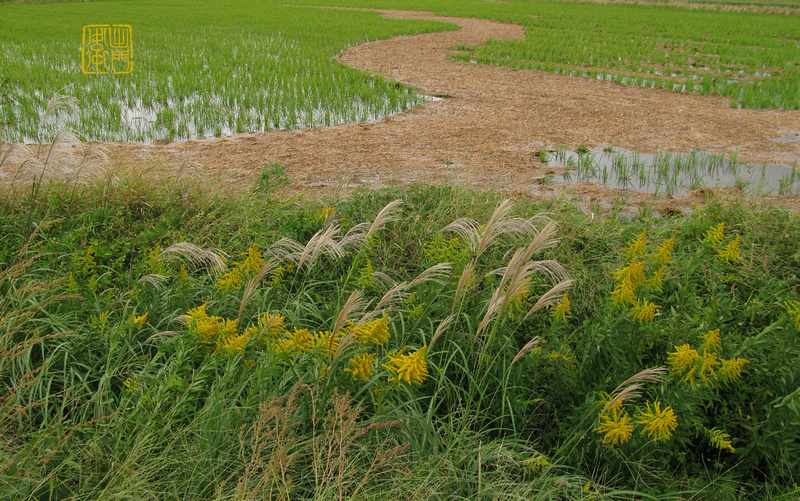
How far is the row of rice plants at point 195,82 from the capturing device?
870 centimetres

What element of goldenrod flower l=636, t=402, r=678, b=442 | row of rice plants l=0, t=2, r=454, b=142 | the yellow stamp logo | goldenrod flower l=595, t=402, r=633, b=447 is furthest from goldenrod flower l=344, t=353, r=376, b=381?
the yellow stamp logo

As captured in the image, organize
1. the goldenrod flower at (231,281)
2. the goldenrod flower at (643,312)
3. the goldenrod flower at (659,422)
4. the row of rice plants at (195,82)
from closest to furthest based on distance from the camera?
the goldenrod flower at (659,422), the goldenrod flower at (643,312), the goldenrod flower at (231,281), the row of rice plants at (195,82)

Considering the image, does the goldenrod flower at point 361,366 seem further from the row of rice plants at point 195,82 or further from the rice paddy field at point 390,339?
the row of rice plants at point 195,82

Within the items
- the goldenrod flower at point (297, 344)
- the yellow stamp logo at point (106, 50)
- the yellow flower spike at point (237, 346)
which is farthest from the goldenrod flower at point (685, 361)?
the yellow stamp logo at point (106, 50)

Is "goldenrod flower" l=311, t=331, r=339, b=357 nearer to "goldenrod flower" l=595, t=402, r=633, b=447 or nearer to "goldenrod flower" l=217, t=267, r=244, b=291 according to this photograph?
"goldenrod flower" l=217, t=267, r=244, b=291

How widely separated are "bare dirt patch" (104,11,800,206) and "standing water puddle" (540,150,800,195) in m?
0.33

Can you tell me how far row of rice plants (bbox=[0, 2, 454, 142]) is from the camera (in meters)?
8.70

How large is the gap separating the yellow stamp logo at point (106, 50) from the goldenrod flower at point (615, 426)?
46.5 ft

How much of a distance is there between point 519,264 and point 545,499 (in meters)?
0.96

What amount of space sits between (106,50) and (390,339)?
57.0ft

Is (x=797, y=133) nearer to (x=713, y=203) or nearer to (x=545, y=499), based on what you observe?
(x=713, y=203)

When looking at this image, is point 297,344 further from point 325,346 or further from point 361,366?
point 361,366

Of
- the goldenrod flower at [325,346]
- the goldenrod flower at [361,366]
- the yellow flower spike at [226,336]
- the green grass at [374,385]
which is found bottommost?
the green grass at [374,385]

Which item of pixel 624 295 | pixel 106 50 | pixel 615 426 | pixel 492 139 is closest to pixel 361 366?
pixel 615 426
